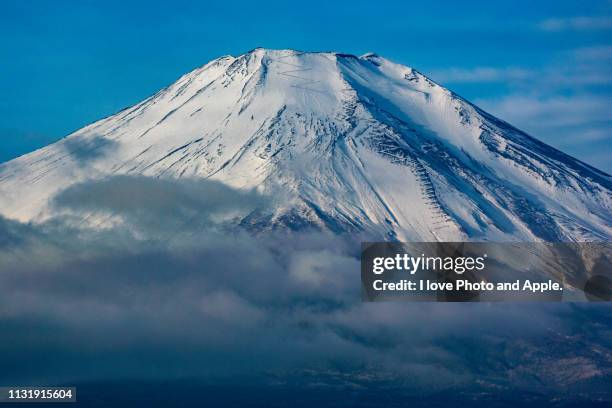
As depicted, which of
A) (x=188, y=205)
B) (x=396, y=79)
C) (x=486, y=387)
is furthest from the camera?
(x=396, y=79)

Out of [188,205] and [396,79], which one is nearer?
[188,205]

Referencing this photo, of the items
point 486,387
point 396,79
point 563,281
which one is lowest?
point 486,387

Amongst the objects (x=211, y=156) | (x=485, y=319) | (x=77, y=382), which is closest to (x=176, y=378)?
(x=77, y=382)

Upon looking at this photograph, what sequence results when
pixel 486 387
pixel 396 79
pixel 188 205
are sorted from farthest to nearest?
1. pixel 396 79
2. pixel 188 205
3. pixel 486 387

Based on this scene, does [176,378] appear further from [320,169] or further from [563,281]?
[563,281]

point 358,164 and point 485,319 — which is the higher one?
point 358,164

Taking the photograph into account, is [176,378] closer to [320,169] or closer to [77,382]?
[77,382]
